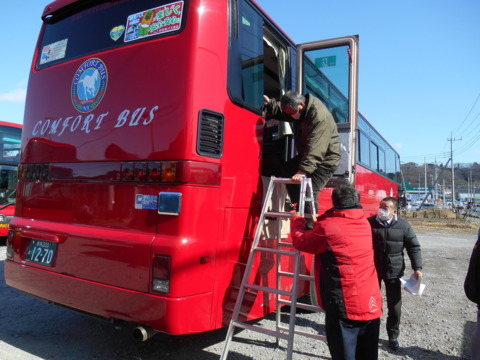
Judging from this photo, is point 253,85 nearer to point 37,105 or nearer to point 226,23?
point 226,23

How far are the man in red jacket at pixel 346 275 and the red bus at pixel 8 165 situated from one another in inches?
380

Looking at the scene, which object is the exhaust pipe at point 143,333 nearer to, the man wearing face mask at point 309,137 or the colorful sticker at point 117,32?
the man wearing face mask at point 309,137

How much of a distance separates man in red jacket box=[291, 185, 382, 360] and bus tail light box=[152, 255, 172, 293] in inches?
39.9

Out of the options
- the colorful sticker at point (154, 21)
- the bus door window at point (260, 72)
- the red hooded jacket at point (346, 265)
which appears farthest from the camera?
the bus door window at point (260, 72)

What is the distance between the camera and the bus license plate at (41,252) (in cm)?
345

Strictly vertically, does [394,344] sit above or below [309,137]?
below

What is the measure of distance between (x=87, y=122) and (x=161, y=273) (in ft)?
5.13

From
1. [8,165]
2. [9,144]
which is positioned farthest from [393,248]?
[9,144]

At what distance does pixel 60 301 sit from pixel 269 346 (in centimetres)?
208

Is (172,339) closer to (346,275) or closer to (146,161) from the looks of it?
(146,161)

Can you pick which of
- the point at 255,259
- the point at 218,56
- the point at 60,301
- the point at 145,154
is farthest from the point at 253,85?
the point at 60,301

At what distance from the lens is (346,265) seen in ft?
8.64

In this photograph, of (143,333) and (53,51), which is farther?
(53,51)

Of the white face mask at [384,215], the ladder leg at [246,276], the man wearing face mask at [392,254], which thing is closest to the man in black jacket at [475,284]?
the man wearing face mask at [392,254]
